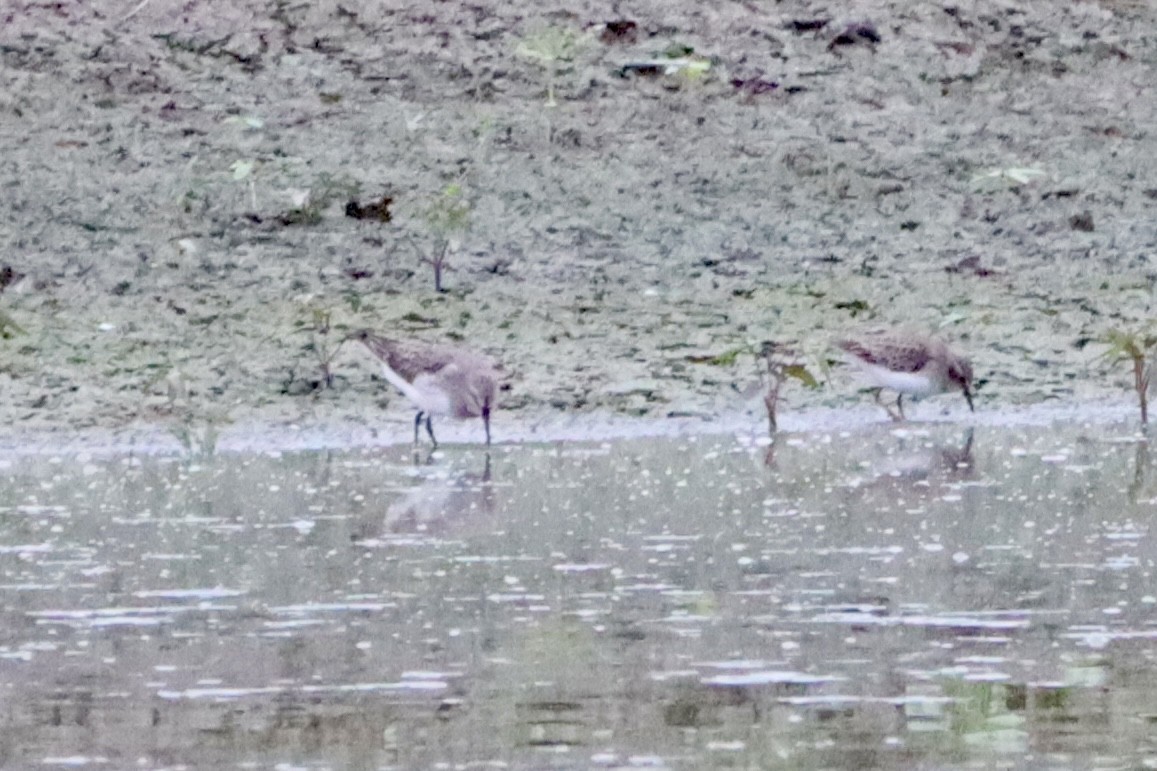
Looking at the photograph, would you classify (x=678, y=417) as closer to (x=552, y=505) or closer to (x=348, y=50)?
(x=552, y=505)

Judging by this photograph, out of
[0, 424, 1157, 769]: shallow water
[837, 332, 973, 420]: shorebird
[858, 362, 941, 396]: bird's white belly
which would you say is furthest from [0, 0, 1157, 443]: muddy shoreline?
[0, 424, 1157, 769]: shallow water

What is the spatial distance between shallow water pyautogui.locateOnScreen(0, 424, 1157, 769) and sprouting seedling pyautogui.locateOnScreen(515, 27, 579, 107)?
452 cm

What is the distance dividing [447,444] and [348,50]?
4.46 meters

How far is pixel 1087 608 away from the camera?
227 inches

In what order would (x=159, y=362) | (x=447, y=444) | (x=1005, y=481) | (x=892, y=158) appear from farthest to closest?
(x=892, y=158) < (x=159, y=362) < (x=447, y=444) < (x=1005, y=481)

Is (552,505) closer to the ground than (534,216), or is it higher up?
closer to the ground

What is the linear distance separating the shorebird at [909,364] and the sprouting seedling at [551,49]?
3444 mm

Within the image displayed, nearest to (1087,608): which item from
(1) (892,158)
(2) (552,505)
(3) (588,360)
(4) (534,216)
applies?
(2) (552,505)

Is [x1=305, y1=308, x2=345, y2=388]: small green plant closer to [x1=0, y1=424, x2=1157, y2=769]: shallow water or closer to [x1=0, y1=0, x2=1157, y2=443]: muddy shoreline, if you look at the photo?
[x1=0, y1=0, x2=1157, y2=443]: muddy shoreline

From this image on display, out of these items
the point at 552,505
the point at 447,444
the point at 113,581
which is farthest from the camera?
the point at 447,444

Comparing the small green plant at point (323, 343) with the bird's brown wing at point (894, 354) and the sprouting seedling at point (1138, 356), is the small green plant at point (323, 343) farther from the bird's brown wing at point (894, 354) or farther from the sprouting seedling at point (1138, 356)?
the sprouting seedling at point (1138, 356)

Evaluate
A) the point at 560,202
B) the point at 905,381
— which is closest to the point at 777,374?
the point at 905,381

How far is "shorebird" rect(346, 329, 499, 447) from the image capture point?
9.02m

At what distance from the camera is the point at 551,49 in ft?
42.7
